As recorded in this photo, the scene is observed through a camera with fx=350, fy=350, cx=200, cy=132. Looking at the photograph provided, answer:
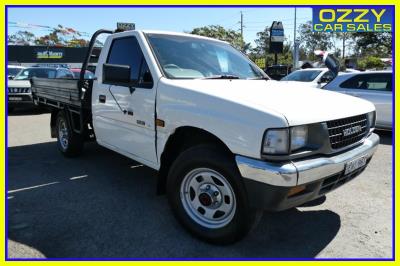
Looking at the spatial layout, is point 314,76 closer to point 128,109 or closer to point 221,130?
point 128,109

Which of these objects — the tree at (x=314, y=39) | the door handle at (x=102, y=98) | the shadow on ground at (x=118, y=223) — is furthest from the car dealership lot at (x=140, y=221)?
the tree at (x=314, y=39)

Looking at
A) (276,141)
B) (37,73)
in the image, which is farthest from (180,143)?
(37,73)

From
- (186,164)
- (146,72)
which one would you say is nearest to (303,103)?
(186,164)

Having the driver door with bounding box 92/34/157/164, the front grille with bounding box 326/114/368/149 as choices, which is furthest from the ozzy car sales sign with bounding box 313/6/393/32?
the front grille with bounding box 326/114/368/149

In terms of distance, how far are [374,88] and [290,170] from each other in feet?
22.4

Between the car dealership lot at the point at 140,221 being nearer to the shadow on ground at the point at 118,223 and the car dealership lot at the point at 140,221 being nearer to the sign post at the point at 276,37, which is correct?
the shadow on ground at the point at 118,223

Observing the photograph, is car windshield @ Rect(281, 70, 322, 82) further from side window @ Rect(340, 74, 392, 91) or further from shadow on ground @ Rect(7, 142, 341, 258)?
shadow on ground @ Rect(7, 142, 341, 258)

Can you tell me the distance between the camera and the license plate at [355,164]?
305 centimetres

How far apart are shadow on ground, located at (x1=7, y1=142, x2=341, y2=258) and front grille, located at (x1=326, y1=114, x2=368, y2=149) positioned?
957mm

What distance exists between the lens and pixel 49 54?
4219 centimetres

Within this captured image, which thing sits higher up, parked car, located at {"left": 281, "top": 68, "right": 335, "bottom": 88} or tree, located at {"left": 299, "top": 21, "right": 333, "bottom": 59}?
tree, located at {"left": 299, "top": 21, "right": 333, "bottom": 59}

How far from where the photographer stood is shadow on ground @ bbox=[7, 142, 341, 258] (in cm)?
313

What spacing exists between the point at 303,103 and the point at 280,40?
19.0m

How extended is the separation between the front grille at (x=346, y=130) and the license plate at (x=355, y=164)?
166mm
